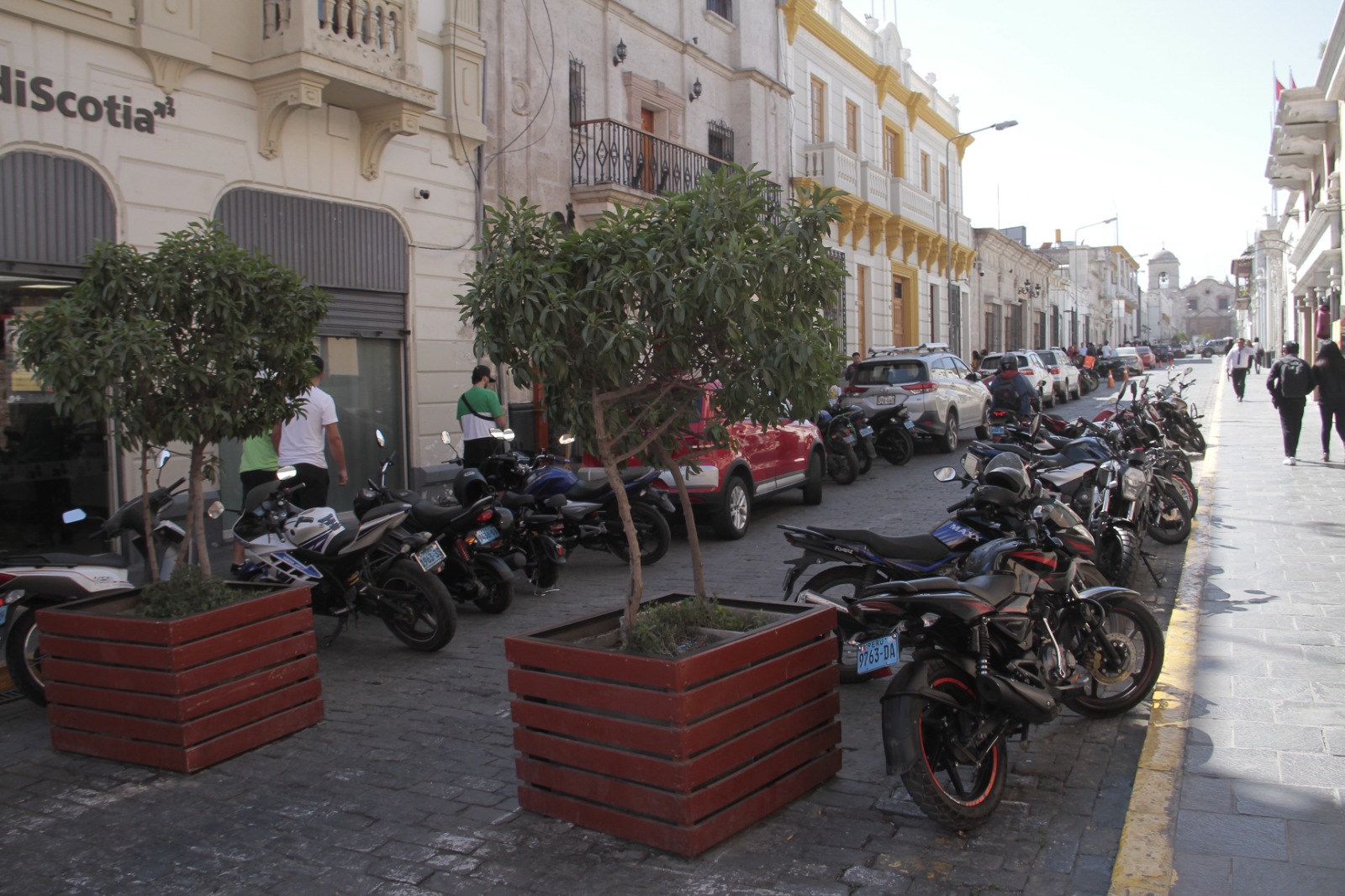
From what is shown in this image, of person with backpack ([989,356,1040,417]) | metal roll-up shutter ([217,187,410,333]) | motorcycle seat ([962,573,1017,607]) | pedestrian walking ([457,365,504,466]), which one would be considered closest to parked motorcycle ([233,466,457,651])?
motorcycle seat ([962,573,1017,607])

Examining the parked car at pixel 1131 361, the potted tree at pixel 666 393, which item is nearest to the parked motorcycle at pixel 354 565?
the potted tree at pixel 666 393

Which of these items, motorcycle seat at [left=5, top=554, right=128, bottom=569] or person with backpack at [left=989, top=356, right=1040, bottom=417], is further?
person with backpack at [left=989, top=356, right=1040, bottom=417]

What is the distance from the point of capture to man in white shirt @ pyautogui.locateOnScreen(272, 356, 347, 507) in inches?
323

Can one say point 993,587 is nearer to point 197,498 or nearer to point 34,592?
point 197,498

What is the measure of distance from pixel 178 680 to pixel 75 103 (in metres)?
6.68

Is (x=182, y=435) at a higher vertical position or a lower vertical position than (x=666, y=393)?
lower

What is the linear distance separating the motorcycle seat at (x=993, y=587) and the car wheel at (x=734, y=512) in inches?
234

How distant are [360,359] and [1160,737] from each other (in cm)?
989

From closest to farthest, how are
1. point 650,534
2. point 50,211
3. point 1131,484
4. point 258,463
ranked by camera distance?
point 1131,484, point 258,463, point 50,211, point 650,534

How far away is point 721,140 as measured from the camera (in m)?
20.4

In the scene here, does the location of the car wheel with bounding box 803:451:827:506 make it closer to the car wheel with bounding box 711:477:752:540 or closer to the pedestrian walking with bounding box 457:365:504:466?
the car wheel with bounding box 711:477:752:540

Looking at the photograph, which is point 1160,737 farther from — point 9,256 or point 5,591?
point 9,256

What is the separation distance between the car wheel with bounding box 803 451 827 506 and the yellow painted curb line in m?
5.33

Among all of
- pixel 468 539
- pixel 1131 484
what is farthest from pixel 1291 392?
pixel 468 539
